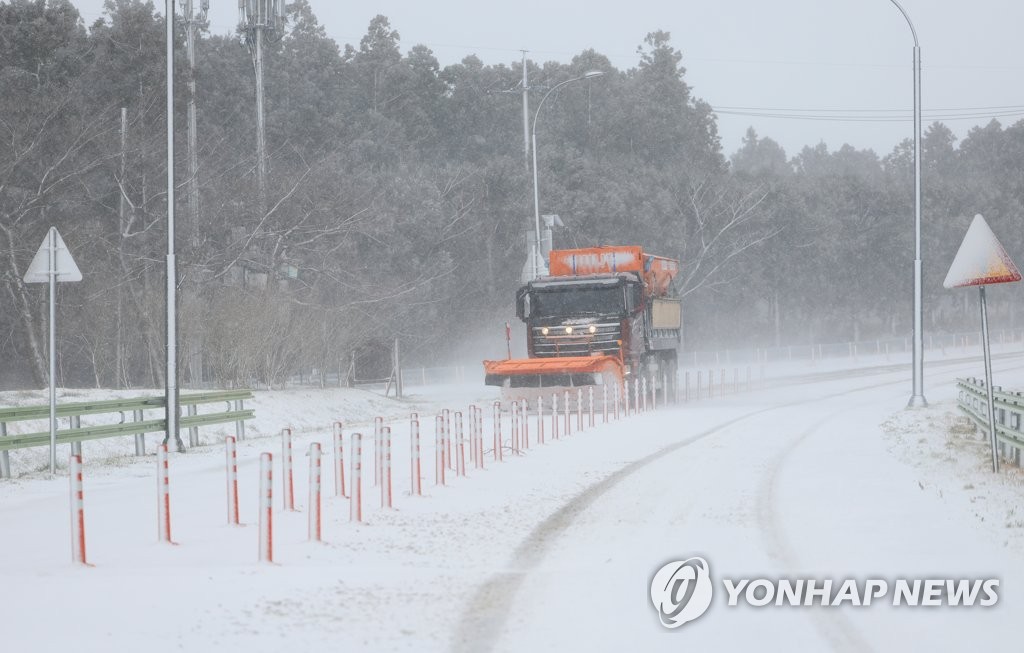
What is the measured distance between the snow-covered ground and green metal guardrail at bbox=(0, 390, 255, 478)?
52 cm

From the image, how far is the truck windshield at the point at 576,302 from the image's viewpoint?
32812mm

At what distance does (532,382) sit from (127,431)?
11.7 m

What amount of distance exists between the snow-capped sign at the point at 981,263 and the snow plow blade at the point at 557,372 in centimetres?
1460

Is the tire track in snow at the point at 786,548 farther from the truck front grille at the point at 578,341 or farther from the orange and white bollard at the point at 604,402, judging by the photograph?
the truck front grille at the point at 578,341

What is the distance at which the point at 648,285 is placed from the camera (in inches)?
1358

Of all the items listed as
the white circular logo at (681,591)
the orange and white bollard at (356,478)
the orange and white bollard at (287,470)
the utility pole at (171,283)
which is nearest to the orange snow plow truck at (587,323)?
the utility pole at (171,283)

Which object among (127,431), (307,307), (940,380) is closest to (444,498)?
(127,431)

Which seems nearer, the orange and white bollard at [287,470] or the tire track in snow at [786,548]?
the tire track in snow at [786,548]

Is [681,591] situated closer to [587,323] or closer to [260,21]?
[587,323]

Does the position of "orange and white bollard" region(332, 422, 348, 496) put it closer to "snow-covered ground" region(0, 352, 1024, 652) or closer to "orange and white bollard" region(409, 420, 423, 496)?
"snow-covered ground" region(0, 352, 1024, 652)

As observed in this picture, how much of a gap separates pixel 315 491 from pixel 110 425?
984 centimetres

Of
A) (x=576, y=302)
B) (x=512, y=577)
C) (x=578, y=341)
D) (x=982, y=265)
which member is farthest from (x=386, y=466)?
(x=576, y=302)

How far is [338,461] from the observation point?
1617 cm

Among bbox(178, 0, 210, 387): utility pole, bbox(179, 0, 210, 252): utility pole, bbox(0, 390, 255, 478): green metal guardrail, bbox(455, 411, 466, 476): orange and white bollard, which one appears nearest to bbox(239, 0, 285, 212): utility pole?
bbox(179, 0, 210, 252): utility pole
